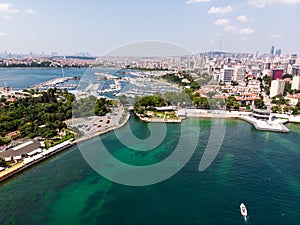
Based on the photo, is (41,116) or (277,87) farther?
(277,87)

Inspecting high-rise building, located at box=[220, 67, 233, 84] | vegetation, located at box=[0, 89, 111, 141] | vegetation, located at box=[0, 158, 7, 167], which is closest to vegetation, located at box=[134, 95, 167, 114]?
vegetation, located at box=[0, 89, 111, 141]

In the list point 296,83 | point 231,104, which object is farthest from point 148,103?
point 296,83

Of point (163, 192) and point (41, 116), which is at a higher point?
point (41, 116)

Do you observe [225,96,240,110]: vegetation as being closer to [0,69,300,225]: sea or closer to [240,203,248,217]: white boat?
[0,69,300,225]: sea

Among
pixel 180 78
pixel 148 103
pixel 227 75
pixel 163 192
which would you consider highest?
pixel 227 75

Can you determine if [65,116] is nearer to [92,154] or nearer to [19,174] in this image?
[92,154]

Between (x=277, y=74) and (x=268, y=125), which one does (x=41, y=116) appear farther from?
(x=277, y=74)

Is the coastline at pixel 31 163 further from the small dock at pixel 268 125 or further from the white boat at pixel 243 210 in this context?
the small dock at pixel 268 125

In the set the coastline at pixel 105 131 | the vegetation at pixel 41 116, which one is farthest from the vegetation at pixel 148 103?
the vegetation at pixel 41 116
